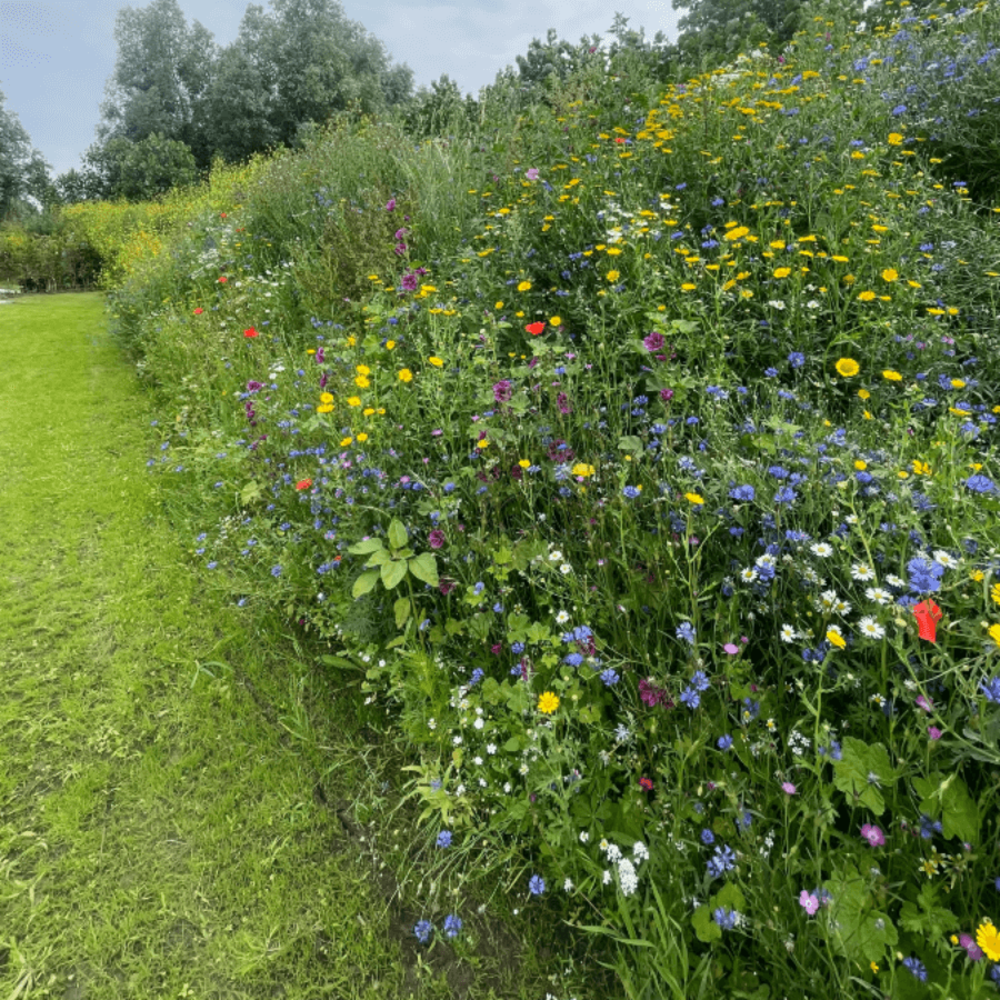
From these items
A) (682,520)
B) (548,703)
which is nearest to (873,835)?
(548,703)

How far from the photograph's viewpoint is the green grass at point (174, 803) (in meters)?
1.42

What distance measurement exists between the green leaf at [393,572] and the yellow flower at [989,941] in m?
1.42

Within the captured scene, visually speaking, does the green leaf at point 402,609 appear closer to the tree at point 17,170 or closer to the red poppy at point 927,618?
the red poppy at point 927,618

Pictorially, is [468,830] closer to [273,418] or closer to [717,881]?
[717,881]

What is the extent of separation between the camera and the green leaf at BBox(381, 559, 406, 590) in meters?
1.77

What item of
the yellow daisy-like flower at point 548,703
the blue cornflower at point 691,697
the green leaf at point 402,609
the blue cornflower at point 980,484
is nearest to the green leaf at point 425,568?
the green leaf at point 402,609

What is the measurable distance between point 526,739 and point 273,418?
2363 mm

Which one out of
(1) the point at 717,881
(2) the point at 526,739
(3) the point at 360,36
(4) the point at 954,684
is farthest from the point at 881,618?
(3) the point at 360,36

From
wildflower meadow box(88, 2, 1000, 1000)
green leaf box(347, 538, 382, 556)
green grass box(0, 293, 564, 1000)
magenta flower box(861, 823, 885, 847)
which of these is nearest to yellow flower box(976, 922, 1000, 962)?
wildflower meadow box(88, 2, 1000, 1000)

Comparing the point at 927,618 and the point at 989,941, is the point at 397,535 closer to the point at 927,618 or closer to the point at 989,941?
the point at 927,618

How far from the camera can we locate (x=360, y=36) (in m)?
31.9

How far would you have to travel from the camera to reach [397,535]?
6.07 feet

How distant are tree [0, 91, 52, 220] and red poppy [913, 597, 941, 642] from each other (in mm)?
32569

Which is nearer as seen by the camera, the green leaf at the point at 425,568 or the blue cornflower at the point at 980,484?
the blue cornflower at the point at 980,484
